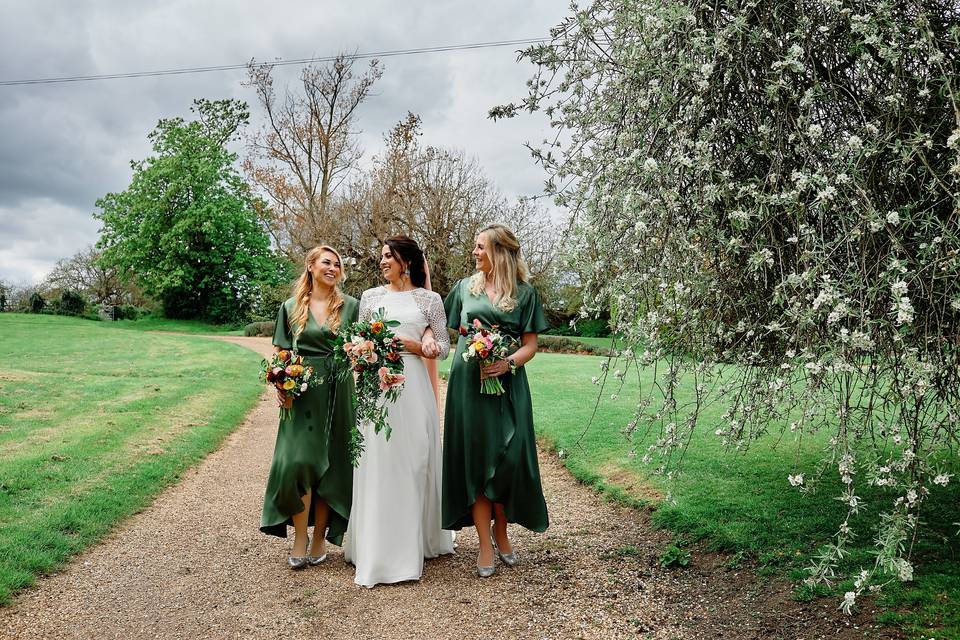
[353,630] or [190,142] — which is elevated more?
[190,142]

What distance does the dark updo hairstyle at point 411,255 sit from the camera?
5430mm

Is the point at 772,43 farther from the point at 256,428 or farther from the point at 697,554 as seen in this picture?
the point at 256,428

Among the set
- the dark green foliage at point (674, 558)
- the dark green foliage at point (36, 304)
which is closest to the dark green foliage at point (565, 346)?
the dark green foliage at point (674, 558)

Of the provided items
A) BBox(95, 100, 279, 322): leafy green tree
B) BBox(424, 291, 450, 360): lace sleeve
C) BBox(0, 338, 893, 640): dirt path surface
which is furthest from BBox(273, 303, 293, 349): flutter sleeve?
BBox(95, 100, 279, 322): leafy green tree

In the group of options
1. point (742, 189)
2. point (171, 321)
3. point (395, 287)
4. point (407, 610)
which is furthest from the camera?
point (171, 321)

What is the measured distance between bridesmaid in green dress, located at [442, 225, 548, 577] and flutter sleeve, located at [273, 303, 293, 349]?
1.36 meters

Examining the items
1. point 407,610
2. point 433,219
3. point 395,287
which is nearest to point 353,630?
point 407,610

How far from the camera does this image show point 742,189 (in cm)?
352

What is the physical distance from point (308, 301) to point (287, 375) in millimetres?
683

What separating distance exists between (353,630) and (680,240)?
10.3ft

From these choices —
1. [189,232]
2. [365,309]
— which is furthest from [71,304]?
[365,309]

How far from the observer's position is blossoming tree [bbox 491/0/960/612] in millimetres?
3201

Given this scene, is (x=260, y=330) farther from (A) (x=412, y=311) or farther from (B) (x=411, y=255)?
(A) (x=412, y=311)

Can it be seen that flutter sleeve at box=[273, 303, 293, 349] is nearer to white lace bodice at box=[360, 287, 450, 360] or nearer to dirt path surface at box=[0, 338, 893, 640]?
white lace bodice at box=[360, 287, 450, 360]
